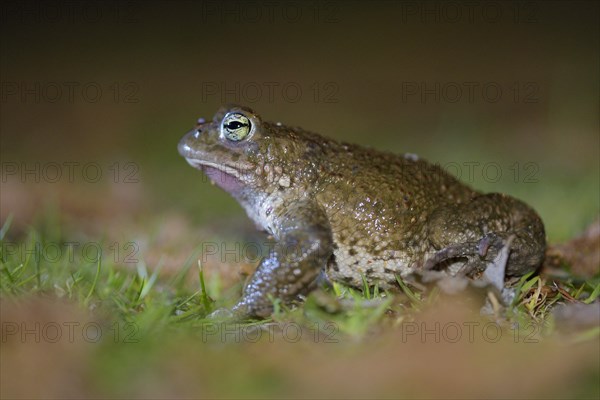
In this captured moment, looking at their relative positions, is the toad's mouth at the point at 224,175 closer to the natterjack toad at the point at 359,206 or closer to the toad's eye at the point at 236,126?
the natterjack toad at the point at 359,206

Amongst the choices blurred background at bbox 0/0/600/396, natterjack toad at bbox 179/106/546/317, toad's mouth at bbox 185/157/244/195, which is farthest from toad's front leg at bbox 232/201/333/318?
blurred background at bbox 0/0/600/396

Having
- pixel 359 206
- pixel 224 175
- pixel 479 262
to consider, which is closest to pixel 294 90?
pixel 224 175

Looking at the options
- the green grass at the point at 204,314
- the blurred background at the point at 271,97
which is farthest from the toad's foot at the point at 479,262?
the blurred background at the point at 271,97

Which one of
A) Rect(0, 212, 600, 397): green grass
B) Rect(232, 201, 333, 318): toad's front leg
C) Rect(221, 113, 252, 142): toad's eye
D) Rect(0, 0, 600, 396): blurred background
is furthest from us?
Rect(0, 0, 600, 396): blurred background

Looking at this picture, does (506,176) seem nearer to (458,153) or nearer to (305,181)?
(458,153)

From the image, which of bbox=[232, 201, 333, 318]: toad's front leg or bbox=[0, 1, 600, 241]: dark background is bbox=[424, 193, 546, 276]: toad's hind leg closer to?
bbox=[232, 201, 333, 318]: toad's front leg

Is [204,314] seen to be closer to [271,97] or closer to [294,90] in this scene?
[271,97]

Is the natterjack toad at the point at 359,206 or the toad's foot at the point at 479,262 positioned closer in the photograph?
the toad's foot at the point at 479,262

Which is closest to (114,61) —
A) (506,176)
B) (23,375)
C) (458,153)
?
(458,153)
